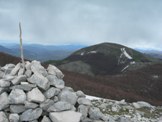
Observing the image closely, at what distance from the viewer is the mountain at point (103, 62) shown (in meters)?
109

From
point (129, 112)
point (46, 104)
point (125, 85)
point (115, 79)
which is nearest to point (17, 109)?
point (46, 104)

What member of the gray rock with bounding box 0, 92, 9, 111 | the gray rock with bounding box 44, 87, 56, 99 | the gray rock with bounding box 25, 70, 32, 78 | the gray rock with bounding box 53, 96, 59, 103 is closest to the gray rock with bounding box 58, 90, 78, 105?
the gray rock with bounding box 53, 96, 59, 103

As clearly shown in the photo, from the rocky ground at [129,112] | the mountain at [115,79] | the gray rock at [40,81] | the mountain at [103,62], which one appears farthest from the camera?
the mountain at [103,62]

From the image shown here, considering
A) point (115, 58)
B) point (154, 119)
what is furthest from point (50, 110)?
point (115, 58)

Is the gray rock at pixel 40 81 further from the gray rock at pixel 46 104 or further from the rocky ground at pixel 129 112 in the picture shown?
the rocky ground at pixel 129 112

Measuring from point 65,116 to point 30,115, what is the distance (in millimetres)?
1904

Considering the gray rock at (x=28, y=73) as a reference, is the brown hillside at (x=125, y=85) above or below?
below

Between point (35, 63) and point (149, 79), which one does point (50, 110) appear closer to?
point (35, 63)

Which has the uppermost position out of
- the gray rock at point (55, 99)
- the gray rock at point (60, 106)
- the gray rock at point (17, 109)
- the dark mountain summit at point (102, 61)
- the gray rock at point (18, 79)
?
the gray rock at point (18, 79)

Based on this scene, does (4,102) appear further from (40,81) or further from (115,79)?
(115,79)

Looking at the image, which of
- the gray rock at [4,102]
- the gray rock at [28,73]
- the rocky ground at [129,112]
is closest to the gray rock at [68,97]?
the gray rock at [28,73]

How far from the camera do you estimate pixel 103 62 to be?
13312 centimetres

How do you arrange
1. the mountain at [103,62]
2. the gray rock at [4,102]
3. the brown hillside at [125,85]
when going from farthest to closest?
the mountain at [103,62], the brown hillside at [125,85], the gray rock at [4,102]

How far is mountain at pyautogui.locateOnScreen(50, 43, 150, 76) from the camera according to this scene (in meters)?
109
